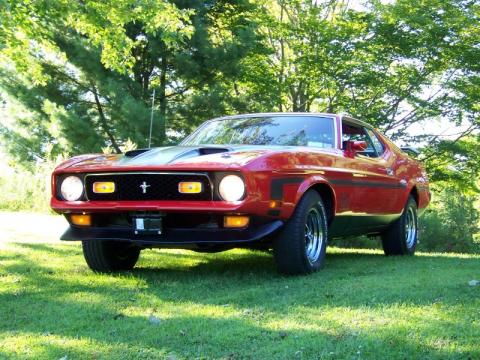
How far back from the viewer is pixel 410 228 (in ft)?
25.7

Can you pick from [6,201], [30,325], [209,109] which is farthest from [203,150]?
[209,109]

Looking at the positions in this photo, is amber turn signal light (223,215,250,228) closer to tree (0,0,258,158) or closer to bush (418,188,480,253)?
tree (0,0,258,158)

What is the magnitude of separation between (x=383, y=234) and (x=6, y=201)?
1193 cm

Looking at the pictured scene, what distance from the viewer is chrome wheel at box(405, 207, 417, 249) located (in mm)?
7707

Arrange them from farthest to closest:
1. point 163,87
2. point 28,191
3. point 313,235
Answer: point 163,87 → point 28,191 → point 313,235

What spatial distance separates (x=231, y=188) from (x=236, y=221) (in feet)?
0.86

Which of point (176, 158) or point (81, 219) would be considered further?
point (81, 219)

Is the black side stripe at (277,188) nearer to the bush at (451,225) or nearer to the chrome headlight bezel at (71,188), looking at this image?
the chrome headlight bezel at (71,188)

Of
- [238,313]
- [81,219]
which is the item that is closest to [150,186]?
[81,219]

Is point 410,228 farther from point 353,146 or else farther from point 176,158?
point 176,158

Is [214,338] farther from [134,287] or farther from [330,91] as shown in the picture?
[330,91]

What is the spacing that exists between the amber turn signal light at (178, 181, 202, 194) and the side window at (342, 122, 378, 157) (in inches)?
85.4

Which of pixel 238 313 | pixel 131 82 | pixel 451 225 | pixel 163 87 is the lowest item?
pixel 451 225

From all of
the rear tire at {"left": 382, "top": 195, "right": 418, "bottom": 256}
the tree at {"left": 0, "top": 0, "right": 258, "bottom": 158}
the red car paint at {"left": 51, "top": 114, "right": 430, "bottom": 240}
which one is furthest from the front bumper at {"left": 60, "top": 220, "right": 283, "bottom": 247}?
the tree at {"left": 0, "top": 0, "right": 258, "bottom": 158}
